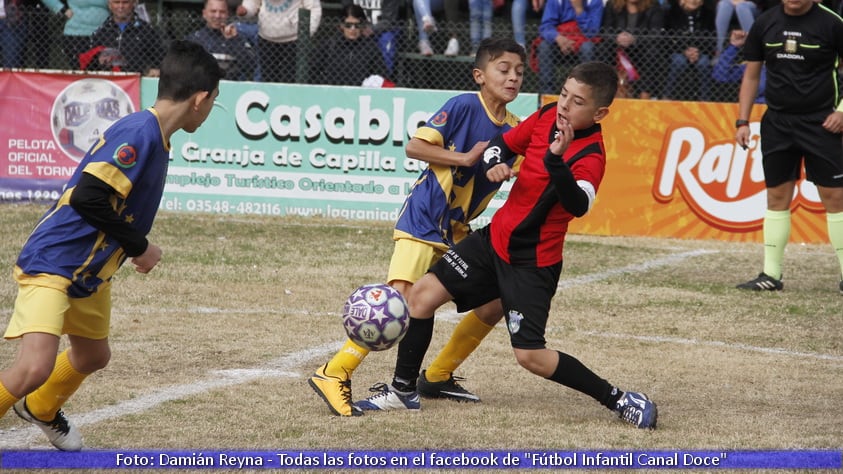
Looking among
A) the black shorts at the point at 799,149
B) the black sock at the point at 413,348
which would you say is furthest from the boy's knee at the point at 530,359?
the black shorts at the point at 799,149

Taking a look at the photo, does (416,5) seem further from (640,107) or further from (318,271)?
(318,271)

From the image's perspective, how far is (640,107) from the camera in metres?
12.5

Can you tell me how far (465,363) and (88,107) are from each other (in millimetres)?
7714

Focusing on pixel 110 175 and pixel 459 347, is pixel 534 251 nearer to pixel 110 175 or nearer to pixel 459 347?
pixel 459 347

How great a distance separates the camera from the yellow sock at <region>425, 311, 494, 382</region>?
6.05 metres

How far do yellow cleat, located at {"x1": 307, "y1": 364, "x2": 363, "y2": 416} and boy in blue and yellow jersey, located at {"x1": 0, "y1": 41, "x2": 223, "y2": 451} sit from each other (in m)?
1.13

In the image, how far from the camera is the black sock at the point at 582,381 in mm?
5516

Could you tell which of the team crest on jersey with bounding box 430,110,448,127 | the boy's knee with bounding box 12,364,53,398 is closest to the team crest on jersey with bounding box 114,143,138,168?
the boy's knee with bounding box 12,364,53,398

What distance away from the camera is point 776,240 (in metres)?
9.52

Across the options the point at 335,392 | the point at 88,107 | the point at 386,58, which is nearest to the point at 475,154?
the point at 335,392

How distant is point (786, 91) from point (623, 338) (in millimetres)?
3005

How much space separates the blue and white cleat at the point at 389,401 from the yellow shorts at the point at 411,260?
0.58 meters

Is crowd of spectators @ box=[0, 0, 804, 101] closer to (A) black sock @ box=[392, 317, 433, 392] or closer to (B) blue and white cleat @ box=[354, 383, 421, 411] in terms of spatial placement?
(A) black sock @ box=[392, 317, 433, 392]

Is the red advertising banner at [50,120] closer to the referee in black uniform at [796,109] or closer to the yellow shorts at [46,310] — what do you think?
the referee in black uniform at [796,109]
